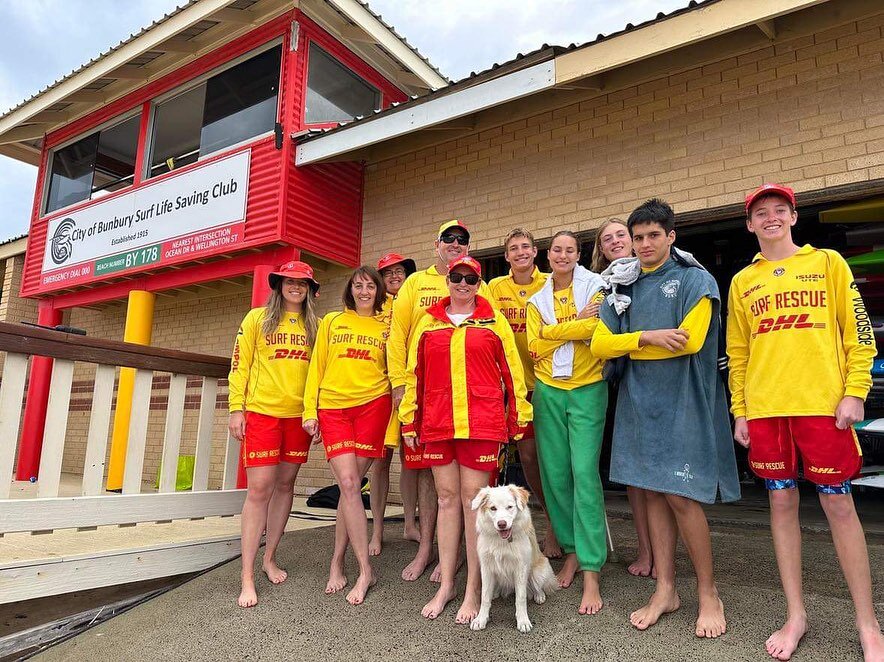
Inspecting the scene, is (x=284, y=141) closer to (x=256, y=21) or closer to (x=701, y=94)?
(x=256, y=21)

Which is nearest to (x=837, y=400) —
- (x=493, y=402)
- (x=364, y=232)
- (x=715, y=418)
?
(x=715, y=418)

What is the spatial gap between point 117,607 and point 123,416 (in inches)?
200

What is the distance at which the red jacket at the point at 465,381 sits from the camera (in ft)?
9.87

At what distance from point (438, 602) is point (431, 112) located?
4665 mm

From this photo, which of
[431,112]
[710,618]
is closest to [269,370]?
[710,618]

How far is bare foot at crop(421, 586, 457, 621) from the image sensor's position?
Answer: 2.93 metres

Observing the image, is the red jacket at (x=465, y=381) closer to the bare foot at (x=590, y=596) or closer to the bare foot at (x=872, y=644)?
the bare foot at (x=590, y=596)

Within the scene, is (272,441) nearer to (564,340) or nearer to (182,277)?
(564,340)

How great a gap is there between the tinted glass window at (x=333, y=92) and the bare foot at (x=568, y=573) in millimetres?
6399

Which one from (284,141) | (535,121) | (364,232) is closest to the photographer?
(535,121)

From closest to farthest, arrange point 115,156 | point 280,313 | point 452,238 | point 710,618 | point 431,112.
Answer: point 710,618, point 452,238, point 280,313, point 431,112, point 115,156

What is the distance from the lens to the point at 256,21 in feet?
25.9

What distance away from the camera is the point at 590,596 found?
283cm

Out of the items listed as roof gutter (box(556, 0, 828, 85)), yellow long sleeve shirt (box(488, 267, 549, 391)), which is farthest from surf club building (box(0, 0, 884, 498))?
yellow long sleeve shirt (box(488, 267, 549, 391))
